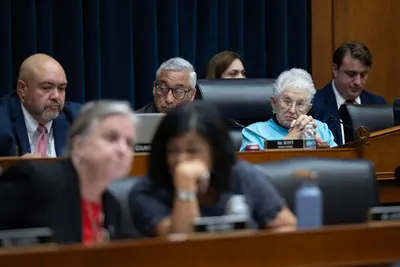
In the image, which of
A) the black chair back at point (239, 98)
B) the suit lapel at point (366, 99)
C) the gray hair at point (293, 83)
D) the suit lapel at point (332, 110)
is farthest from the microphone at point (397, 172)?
the suit lapel at point (366, 99)

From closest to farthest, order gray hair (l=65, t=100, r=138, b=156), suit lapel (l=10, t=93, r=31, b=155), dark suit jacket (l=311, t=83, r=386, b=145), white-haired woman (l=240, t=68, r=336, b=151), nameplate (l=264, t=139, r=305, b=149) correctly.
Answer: gray hair (l=65, t=100, r=138, b=156) → nameplate (l=264, t=139, r=305, b=149) → suit lapel (l=10, t=93, r=31, b=155) → white-haired woman (l=240, t=68, r=336, b=151) → dark suit jacket (l=311, t=83, r=386, b=145)

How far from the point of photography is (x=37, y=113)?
4.02m

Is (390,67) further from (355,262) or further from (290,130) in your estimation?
(355,262)

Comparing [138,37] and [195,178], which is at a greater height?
[138,37]

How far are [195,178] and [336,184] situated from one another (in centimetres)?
68

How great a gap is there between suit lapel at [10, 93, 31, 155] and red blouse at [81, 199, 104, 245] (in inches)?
67.9

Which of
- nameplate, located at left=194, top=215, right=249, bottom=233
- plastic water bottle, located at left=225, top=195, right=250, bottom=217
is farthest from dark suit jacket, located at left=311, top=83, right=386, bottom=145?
nameplate, located at left=194, top=215, right=249, bottom=233

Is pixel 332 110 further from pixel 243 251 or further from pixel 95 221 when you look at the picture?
pixel 243 251

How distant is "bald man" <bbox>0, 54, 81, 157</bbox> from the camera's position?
3.92 m

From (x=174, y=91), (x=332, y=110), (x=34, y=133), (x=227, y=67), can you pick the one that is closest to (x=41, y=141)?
(x=34, y=133)

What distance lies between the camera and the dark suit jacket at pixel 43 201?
207cm

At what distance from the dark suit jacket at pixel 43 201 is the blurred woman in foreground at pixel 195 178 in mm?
114

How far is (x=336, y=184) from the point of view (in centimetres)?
257

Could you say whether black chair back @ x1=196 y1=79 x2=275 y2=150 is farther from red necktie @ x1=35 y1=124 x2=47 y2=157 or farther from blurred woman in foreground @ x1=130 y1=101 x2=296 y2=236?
blurred woman in foreground @ x1=130 y1=101 x2=296 y2=236
